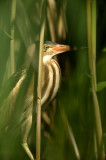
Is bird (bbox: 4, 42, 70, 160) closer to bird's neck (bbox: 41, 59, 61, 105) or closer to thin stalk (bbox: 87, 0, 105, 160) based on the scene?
bird's neck (bbox: 41, 59, 61, 105)

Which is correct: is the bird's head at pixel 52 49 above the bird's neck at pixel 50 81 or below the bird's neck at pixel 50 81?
above

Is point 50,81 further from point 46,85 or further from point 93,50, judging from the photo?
point 93,50

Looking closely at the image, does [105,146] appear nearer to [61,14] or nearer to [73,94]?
[73,94]

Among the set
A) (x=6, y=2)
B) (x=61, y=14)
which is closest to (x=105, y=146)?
(x=61, y=14)

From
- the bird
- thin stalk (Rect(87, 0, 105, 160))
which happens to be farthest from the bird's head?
thin stalk (Rect(87, 0, 105, 160))

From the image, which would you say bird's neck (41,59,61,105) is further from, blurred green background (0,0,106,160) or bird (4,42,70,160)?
blurred green background (0,0,106,160)

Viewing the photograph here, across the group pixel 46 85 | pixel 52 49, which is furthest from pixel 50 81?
pixel 52 49

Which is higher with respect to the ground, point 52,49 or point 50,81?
point 52,49

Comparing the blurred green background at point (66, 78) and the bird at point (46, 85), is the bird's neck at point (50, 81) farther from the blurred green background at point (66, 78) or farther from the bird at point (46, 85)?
the blurred green background at point (66, 78)

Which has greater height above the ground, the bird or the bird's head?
the bird's head

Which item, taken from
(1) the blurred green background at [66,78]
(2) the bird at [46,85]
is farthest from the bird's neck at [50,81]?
(1) the blurred green background at [66,78]

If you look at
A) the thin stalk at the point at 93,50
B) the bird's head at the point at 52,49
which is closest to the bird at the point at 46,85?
the bird's head at the point at 52,49
